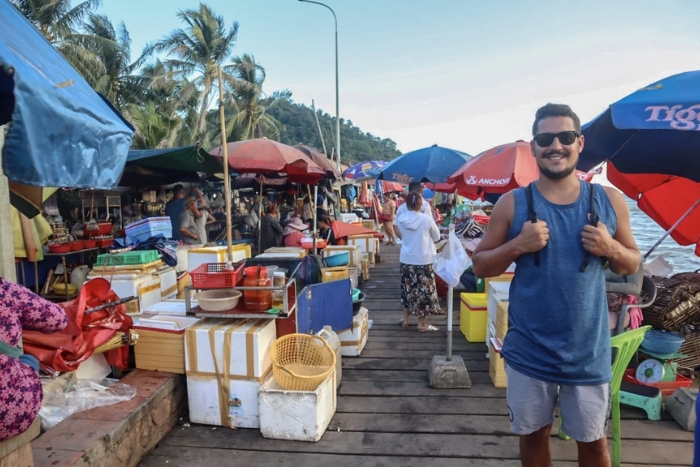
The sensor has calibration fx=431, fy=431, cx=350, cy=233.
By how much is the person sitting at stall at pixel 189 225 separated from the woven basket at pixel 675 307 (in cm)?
645

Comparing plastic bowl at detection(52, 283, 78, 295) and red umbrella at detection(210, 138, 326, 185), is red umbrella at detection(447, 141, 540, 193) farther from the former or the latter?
plastic bowl at detection(52, 283, 78, 295)

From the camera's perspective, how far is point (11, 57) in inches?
60.8

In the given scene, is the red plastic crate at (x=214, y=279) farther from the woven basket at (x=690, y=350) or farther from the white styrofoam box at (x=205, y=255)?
the woven basket at (x=690, y=350)

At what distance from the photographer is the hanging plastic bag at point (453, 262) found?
4113 millimetres

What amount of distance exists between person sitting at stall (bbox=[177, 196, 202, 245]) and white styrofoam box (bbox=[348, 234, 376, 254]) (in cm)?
345

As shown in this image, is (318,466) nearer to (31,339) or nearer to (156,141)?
(31,339)

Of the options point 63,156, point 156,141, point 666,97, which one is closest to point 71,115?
point 63,156

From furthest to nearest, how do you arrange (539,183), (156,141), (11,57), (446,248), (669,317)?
1. (156,141)
2. (446,248)
3. (669,317)
4. (539,183)
5. (11,57)

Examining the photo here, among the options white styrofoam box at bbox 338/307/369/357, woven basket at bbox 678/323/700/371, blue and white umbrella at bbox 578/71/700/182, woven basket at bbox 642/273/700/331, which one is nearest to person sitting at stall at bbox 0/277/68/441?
white styrofoam box at bbox 338/307/369/357

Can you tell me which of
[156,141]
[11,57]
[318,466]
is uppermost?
[156,141]

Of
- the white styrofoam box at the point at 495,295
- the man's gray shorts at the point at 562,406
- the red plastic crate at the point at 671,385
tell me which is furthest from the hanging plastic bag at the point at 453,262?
the man's gray shorts at the point at 562,406

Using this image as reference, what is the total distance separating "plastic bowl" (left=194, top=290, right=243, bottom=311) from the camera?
11.5 feet

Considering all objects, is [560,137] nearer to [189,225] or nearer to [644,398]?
[644,398]

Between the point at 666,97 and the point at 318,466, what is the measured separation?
3.28 m
